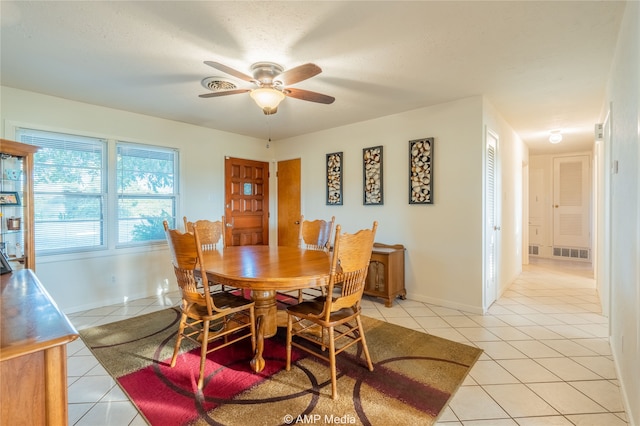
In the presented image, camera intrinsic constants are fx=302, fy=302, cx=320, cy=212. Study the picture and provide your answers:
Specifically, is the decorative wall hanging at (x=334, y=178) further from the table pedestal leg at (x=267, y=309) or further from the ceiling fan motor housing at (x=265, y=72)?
the table pedestal leg at (x=267, y=309)

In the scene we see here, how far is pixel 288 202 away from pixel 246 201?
2.33 ft

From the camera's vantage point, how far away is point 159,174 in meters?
4.10

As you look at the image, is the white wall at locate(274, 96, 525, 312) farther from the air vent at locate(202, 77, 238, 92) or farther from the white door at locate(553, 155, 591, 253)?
the white door at locate(553, 155, 591, 253)

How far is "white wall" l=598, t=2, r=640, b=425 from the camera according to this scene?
1555 millimetres

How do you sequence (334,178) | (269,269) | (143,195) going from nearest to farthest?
1. (269,269)
2. (143,195)
3. (334,178)

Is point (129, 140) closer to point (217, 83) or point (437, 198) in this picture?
point (217, 83)

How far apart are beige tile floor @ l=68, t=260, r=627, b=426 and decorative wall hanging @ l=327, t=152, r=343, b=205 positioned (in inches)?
62.7

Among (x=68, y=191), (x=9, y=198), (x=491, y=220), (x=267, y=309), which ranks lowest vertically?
(x=267, y=309)

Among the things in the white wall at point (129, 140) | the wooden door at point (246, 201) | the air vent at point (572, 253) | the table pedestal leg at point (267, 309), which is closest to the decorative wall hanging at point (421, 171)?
the table pedestal leg at point (267, 309)

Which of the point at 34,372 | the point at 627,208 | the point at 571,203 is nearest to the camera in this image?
the point at 34,372

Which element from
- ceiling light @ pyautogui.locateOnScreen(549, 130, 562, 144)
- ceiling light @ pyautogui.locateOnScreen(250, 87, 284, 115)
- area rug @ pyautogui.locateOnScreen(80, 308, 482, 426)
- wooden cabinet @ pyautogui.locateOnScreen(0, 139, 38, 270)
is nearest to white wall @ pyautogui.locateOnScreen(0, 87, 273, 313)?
wooden cabinet @ pyautogui.locateOnScreen(0, 139, 38, 270)

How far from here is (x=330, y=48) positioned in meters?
2.25

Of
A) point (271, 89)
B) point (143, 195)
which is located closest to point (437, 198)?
point (271, 89)

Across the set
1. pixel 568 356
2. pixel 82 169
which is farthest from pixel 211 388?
pixel 82 169
